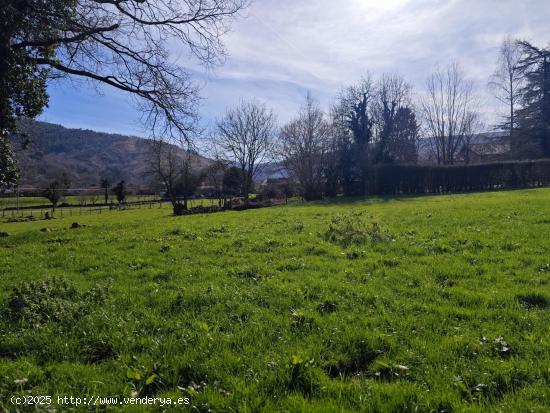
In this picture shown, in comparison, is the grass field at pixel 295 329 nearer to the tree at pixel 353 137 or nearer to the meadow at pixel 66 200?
the tree at pixel 353 137

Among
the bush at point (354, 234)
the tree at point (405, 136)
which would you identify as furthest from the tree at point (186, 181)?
the bush at point (354, 234)

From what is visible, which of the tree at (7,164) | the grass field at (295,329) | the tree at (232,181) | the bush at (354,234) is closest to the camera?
the grass field at (295,329)

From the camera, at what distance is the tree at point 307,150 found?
43344mm

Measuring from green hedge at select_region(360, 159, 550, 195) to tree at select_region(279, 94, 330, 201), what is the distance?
5.67 m

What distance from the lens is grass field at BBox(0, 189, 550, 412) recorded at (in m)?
3.23

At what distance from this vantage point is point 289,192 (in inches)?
1997

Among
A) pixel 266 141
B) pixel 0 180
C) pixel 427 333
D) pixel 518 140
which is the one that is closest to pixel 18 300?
pixel 427 333

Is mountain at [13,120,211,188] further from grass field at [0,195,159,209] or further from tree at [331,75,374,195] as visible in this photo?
tree at [331,75,374,195]

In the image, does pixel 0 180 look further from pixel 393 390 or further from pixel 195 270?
pixel 393 390

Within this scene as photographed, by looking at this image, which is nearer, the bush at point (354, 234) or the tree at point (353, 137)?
the bush at point (354, 234)

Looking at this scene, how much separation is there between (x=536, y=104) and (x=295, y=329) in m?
54.1

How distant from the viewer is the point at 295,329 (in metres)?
4.45

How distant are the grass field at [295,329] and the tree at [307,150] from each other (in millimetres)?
34873

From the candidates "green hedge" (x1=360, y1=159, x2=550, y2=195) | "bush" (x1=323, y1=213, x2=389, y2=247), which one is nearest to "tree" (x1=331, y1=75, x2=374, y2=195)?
"green hedge" (x1=360, y1=159, x2=550, y2=195)
